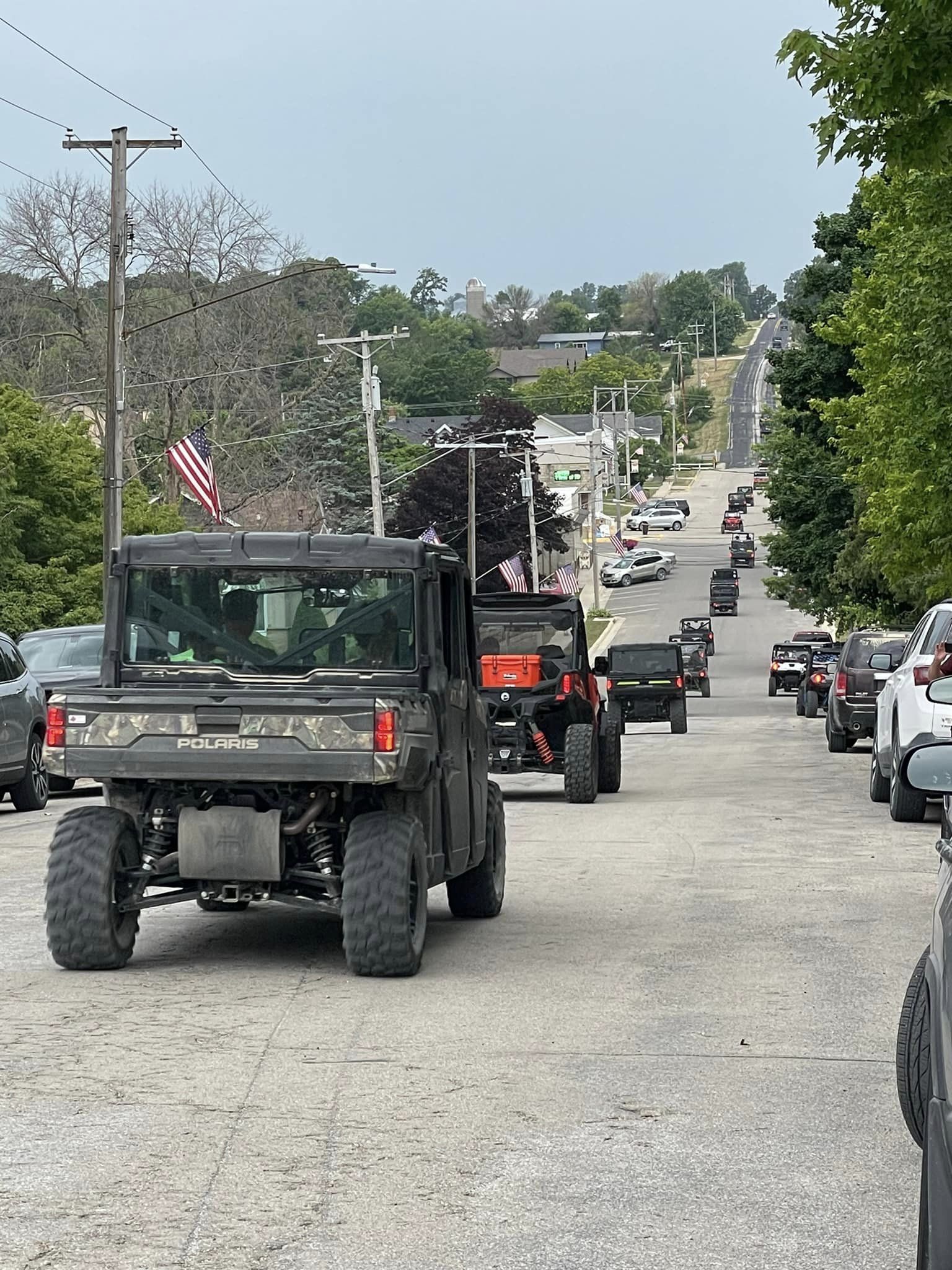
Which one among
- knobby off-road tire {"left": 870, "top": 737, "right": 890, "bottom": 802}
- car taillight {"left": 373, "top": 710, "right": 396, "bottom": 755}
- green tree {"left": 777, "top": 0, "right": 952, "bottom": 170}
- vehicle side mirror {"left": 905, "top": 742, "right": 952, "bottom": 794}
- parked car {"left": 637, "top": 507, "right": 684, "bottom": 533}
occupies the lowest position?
knobby off-road tire {"left": 870, "top": 737, "right": 890, "bottom": 802}

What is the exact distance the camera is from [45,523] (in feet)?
142

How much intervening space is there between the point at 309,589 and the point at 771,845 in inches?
288

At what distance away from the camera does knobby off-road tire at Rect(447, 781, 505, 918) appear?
11.8m

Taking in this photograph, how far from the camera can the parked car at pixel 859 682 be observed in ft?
89.9

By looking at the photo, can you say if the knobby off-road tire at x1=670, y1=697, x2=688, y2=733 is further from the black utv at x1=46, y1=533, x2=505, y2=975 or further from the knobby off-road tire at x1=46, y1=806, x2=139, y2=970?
the knobby off-road tire at x1=46, y1=806, x2=139, y2=970

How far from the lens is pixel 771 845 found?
1683cm

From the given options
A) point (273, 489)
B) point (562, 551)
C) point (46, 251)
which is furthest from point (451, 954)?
point (562, 551)

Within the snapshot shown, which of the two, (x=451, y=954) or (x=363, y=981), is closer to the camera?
(x=363, y=981)

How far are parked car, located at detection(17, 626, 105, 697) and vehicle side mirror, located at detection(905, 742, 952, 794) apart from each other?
65.1 feet

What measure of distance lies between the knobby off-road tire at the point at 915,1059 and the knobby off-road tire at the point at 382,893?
3.87m

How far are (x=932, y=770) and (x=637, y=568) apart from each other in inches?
4154

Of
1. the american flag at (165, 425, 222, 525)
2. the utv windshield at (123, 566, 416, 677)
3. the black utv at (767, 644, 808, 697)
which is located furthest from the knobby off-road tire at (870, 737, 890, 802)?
the black utv at (767, 644, 808, 697)

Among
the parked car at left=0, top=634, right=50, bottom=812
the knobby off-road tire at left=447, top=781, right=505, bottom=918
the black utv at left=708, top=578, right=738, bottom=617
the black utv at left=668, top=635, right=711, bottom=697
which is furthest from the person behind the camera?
the black utv at left=708, top=578, right=738, bottom=617

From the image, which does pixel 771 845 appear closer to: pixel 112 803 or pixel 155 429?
pixel 112 803
